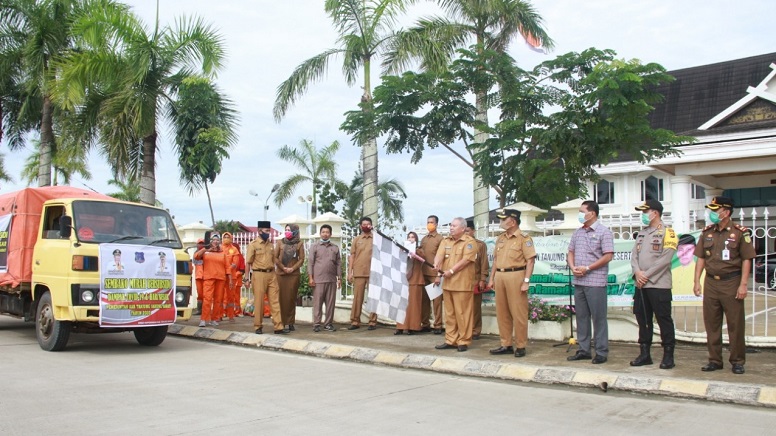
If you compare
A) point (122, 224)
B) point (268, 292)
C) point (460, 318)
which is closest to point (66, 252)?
point (122, 224)

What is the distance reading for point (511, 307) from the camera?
878 cm

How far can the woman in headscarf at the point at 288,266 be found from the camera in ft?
37.9

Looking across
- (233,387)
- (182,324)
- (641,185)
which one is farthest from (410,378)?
(641,185)

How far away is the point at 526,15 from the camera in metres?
18.4

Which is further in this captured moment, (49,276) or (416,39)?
(416,39)

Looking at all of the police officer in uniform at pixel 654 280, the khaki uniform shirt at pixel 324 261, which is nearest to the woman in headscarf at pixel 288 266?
the khaki uniform shirt at pixel 324 261

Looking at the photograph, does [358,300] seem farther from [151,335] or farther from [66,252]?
[66,252]

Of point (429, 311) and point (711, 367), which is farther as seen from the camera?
point (429, 311)

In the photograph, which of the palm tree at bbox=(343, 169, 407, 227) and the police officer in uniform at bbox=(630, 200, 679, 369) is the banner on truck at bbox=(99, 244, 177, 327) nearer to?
the police officer in uniform at bbox=(630, 200, 679, 369)

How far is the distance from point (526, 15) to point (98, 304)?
13695 mm

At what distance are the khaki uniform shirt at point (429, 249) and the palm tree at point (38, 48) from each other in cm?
1190

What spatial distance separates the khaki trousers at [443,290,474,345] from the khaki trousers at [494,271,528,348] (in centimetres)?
59

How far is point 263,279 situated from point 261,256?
0.39 meters

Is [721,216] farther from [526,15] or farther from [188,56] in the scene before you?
[188,56]
